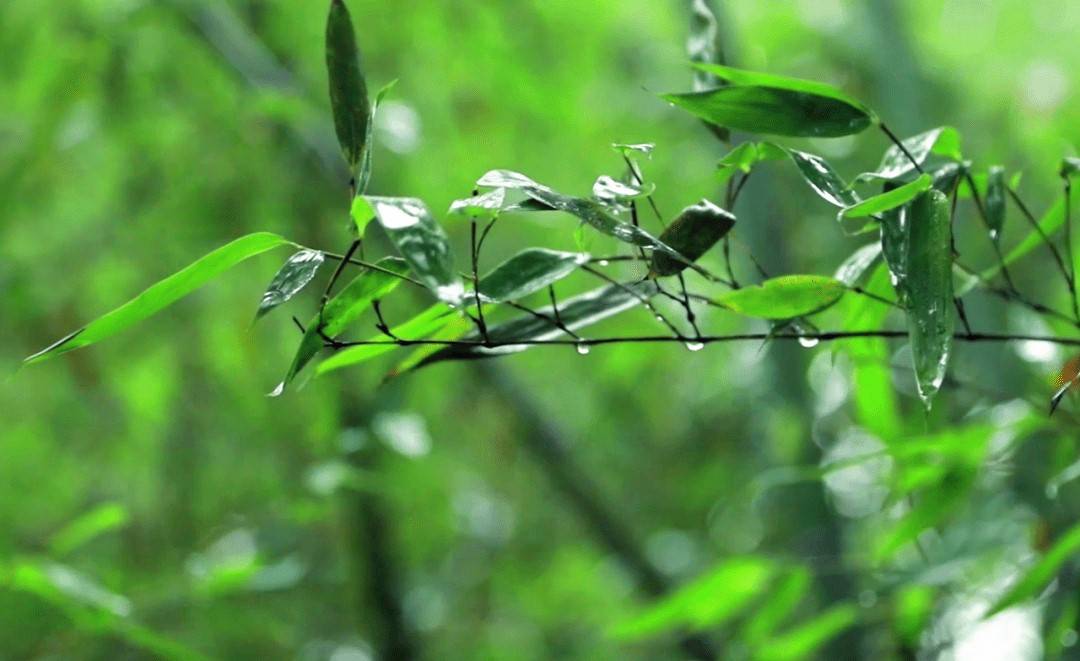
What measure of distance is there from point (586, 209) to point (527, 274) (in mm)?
30

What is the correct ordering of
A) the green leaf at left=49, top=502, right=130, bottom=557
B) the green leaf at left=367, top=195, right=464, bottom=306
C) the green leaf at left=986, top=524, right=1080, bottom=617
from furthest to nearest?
the green leaf at left=49, top=502, right=130, bottom=557
the green leaf at left=986, top=524, right=1080, bottom=617
the green leaf at left=367, top=195, right=464, bottom=306

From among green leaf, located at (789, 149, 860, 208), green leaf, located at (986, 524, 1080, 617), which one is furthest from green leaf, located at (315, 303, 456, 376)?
green leaf, located at (986, 524, 1080, 617)

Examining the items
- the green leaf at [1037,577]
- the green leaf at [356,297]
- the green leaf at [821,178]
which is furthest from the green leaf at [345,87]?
the green leaf at [1037,577]

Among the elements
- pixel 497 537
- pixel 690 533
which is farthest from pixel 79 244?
pixel 690 533

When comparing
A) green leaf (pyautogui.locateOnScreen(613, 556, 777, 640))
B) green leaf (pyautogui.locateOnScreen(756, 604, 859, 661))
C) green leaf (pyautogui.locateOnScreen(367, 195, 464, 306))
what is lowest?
green leaf (pyautogui.locateOnScreen(756, 604, 859, 661))

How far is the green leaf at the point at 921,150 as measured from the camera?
0.38 metres

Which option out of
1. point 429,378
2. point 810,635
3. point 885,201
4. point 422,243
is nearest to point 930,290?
point 885,201

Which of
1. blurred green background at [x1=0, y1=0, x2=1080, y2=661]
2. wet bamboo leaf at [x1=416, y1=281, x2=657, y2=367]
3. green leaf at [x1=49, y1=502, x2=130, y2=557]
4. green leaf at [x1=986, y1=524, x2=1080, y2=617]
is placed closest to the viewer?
wet bamboo leaf at [x1=416, y1=281, x2=657, y2=367]

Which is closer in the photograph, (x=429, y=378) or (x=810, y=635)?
(x=810, y=635)

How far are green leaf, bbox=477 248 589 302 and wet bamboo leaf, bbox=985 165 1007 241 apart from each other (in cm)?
17

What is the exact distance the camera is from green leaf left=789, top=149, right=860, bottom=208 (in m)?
0.35

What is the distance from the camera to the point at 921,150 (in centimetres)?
38

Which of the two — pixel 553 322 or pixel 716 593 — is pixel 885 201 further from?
pixel 716 593

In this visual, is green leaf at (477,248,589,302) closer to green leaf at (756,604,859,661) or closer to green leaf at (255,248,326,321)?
green leaf at (255,248,326,321)
